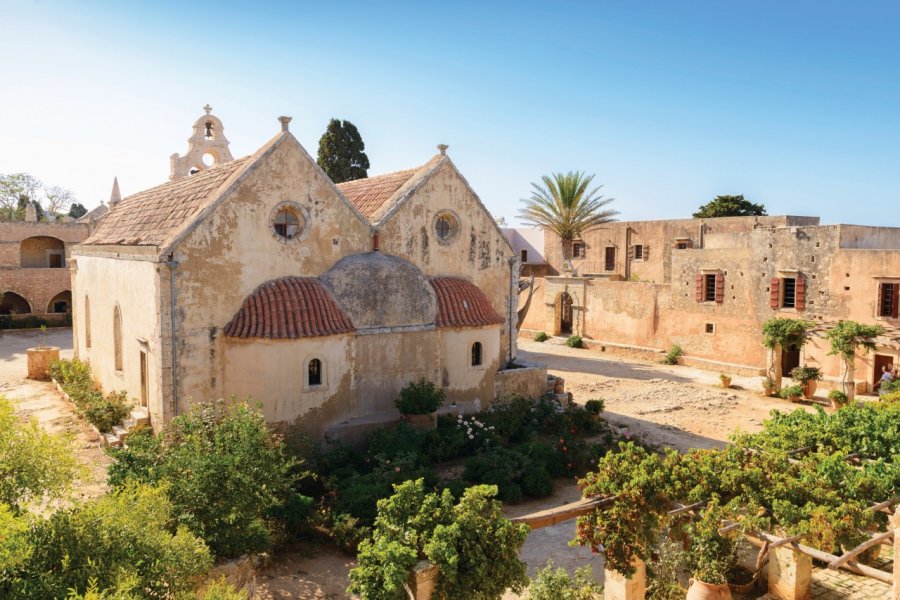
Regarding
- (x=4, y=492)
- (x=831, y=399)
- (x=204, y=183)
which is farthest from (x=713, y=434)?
(x=4, y=492)

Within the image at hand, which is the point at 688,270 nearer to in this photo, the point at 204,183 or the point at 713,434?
the point at 713,434

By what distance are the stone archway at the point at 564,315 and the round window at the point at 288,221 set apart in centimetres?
2245

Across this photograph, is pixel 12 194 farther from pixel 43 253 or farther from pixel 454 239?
pixel 454 239

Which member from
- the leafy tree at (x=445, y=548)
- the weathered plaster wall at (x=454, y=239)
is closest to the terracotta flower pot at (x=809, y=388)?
the weathered plaster wall at (x=454, y=239)

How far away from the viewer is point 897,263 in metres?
21.5

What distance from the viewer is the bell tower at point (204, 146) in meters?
21.6

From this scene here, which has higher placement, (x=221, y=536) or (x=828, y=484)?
(x=828, y=484)

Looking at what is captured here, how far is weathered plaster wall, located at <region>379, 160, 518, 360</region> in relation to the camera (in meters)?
17.5

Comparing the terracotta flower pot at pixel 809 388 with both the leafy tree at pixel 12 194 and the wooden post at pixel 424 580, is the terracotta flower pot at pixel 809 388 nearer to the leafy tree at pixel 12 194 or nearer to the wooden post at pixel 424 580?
→ the wooden post at pixel 424 580

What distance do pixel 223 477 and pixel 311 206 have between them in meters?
7.97

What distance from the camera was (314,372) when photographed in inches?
597

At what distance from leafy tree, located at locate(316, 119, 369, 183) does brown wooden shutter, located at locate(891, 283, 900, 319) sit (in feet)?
81.7

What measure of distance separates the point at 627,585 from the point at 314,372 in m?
8.83

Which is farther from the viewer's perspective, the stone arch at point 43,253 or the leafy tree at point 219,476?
the stone arch at point 43,253
